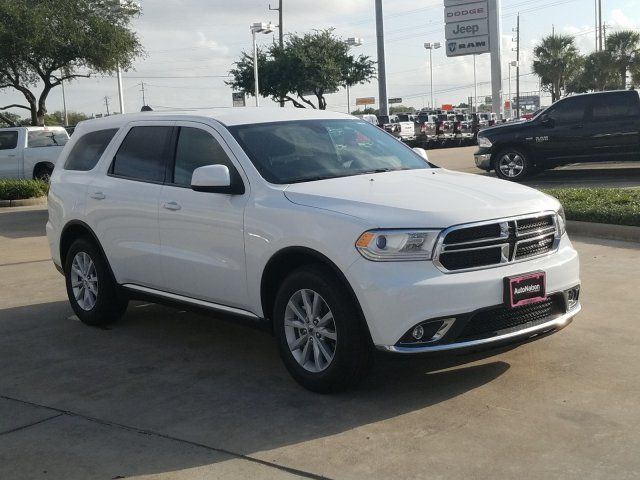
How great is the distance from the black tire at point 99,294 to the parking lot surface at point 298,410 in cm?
17

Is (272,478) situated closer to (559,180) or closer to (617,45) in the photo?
(559,180)

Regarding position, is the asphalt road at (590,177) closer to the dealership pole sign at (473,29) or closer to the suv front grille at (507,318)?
the dealership pole sign at (473,29)

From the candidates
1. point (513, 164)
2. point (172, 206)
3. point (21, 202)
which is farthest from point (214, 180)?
point (21, 202)

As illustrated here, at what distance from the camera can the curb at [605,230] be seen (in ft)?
32.8

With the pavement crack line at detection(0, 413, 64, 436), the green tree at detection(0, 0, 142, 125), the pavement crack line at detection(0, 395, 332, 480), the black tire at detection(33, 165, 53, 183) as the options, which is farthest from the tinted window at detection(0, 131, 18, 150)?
the pavement crack line at detection(0, 413, 64, 436)

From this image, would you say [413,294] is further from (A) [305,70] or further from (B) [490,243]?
(A) [305,70]

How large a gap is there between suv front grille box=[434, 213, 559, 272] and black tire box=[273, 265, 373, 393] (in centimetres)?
60

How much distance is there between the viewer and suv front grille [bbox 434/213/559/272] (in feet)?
15.9

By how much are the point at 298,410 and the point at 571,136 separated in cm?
1350

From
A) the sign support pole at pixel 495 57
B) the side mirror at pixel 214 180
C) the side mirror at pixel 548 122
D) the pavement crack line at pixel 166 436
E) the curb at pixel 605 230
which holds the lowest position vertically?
the pavement crack line at pixel 166 436

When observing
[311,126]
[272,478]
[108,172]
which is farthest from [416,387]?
[108,172]

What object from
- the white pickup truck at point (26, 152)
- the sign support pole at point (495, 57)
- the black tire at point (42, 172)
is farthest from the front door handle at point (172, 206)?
the sign support pole at point (495, 57)

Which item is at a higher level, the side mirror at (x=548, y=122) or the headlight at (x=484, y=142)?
the side mirror at (x=548, y=122)

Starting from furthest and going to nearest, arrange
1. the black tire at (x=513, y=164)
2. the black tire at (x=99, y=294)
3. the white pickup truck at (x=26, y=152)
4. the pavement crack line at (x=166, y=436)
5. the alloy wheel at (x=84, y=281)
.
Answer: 1. the white pickup truck at (x=26, y=152)
2. the black tire at (x=513, y=164)
3. the alloy wheel at (x=84, y=281)
4. the black tire at (x=99, y=294)
5. the pavement crack line at (x=166, y=436)
